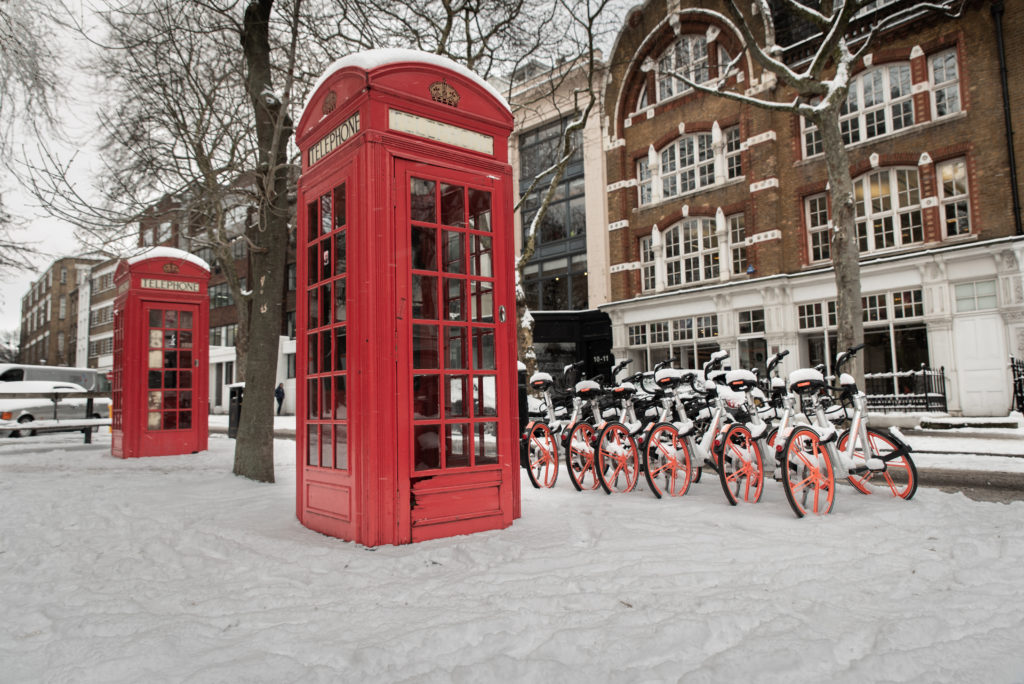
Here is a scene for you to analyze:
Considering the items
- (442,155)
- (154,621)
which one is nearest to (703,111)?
(442,155)

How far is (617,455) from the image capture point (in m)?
6.32

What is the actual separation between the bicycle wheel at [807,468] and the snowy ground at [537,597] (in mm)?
187

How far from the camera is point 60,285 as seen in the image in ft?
185

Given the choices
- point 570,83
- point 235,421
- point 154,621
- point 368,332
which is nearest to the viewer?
point 154,621

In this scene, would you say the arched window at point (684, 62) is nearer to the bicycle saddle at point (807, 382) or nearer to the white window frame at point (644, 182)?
the white window frame at point (644, 182)

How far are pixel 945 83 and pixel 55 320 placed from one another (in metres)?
66.4

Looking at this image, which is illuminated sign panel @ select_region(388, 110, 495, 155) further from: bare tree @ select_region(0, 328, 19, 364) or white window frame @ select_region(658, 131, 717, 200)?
bare tree @ select_region(0, 328, 19, 364)

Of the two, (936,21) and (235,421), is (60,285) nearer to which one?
(235,421)

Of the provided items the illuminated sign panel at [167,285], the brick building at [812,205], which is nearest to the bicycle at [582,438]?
the illuminated sign panel at [167,285]

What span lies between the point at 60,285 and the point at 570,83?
178ft

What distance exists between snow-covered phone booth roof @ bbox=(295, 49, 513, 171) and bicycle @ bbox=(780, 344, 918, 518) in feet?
10.9

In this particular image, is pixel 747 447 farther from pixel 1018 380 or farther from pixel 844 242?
pixel 1018 380

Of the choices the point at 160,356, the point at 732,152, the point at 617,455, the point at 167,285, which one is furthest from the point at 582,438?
the point at 732,152

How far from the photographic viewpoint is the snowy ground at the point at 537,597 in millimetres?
2479
